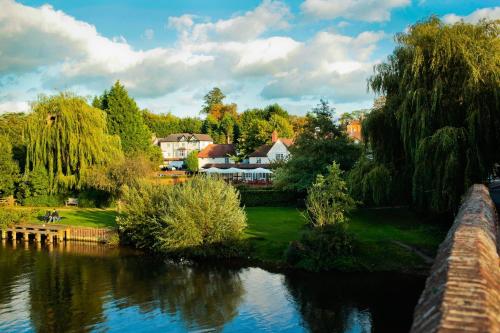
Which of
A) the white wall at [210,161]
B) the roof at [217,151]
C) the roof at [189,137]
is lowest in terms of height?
the white wall at [210,161]

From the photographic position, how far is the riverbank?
941 inches

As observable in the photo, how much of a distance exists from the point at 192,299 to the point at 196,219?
715cm

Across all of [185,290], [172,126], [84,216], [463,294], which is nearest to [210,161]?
[172,126]

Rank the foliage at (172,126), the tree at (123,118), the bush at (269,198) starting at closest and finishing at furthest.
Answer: the bush at (269,198), the tree at (123,118), the foliage at (172,126)

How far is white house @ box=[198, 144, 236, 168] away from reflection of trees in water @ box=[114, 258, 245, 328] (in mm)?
59582

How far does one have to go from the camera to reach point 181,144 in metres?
106

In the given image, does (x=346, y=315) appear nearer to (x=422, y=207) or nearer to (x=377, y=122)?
(x=422, y=207)

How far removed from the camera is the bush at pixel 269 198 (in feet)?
148

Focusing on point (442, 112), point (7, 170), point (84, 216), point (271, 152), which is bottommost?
point (84, 216)

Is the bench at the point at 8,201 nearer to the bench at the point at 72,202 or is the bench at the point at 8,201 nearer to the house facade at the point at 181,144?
the bench at the point at 72,202

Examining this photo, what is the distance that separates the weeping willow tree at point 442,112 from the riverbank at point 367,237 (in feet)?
7.20

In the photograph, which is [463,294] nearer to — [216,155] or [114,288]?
[114,288]

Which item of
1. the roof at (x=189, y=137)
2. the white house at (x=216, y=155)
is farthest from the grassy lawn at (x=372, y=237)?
the roof at (x=189, y=137)

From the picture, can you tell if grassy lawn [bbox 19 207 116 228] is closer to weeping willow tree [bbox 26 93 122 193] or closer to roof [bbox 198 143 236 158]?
weeping willow tree [bbox 26 93 122 193]
